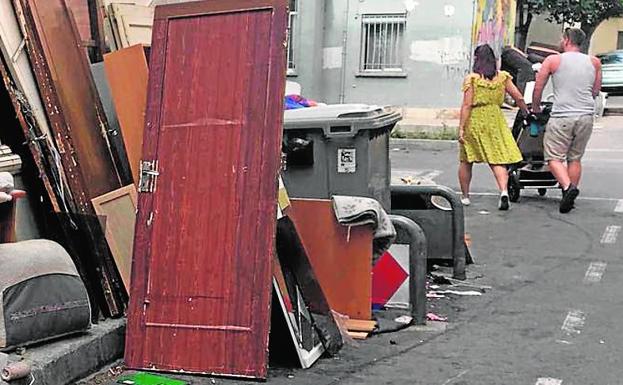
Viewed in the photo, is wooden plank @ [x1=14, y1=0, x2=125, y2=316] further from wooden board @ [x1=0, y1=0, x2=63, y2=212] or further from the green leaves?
the green leaves

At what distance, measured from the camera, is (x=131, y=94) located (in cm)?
539

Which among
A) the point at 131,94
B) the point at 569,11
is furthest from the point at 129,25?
the point at 569,11

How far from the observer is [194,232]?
473 cm

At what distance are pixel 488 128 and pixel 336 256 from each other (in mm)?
4450

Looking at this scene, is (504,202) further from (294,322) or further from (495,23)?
(495,23)

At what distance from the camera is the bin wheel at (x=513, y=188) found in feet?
33.5

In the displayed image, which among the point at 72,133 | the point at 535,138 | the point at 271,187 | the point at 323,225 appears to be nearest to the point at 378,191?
the point at 323,225

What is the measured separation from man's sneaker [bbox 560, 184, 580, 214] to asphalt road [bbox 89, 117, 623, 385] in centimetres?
14

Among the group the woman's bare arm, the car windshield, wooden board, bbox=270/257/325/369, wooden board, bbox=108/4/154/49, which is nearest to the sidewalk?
the woman's bare arm

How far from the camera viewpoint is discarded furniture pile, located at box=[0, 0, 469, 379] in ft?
15.0

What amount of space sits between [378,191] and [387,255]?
0.50 metres

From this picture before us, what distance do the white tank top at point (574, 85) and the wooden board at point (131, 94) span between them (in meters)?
5.35

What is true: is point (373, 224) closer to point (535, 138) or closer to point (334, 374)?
point (334, 374)

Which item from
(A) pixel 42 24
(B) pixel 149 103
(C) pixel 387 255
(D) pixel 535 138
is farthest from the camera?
(D) pixel 535 138
